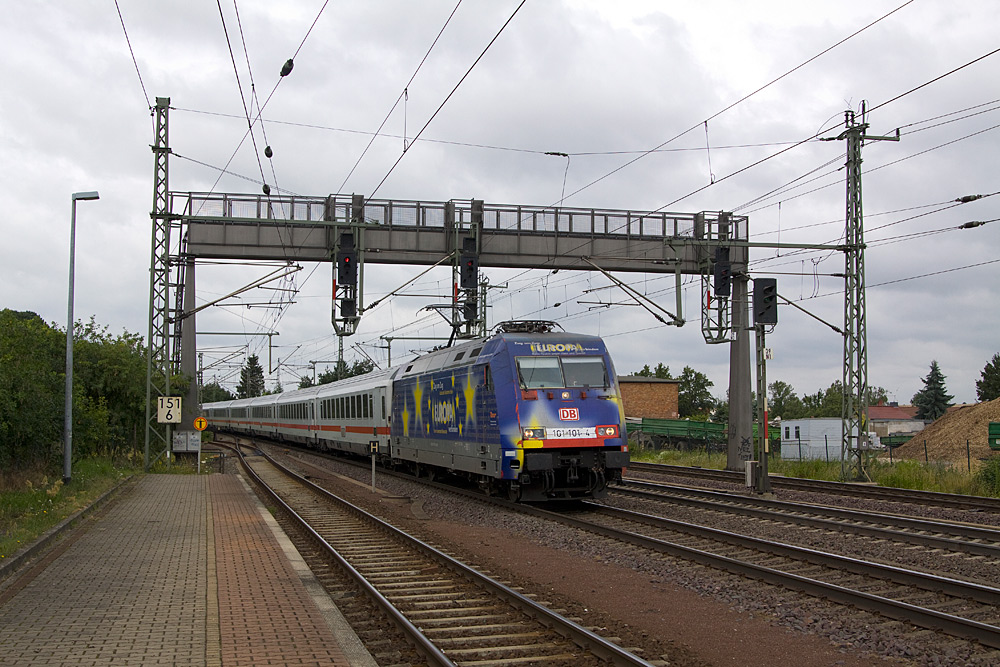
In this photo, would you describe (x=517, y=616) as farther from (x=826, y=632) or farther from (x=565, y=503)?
(x=565, y=503)

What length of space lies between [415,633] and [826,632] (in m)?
3.60

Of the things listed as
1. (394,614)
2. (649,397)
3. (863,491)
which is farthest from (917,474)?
(649,397)

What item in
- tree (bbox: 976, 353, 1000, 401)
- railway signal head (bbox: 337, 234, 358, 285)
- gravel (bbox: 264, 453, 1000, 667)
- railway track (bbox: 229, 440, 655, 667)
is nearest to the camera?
railway track (bbox: 229, 440, 655, 667)

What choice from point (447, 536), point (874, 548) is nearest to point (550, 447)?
point (447, 536)

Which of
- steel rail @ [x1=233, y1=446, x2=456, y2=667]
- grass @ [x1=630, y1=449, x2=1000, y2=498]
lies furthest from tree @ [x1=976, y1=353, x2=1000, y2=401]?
steel rail @ [x1=233, y1=446, x2=456, y2=667]

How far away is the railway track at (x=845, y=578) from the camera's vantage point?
7.82 meters

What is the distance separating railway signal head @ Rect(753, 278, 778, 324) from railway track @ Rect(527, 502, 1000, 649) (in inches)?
294

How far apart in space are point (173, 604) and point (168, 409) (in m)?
18.4

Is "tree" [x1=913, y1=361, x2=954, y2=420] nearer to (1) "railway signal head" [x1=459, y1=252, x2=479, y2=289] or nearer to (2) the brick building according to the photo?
(2) the brick building

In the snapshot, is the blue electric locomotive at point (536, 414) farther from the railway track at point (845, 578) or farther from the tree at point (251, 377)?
the tree at point (251, 377)

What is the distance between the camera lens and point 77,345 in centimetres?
2877

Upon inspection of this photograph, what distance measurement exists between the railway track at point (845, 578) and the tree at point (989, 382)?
78.5 metres

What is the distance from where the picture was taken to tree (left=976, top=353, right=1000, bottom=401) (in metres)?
80.1

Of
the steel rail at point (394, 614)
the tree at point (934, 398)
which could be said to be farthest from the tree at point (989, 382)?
the steel rail at point (394, 614)
